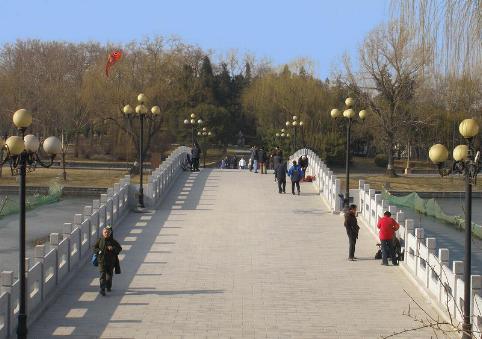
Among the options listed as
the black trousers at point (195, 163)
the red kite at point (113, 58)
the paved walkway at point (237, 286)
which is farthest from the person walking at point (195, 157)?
the red kite at point (113, 58)

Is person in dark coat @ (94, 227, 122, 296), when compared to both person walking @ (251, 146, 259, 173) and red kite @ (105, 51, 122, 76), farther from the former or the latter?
red kite @ (105, 51, 122, 76)

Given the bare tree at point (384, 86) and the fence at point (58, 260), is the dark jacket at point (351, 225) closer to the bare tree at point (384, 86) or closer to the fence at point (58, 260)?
the fence at point (58, 260)

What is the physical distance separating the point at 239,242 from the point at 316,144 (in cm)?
4379

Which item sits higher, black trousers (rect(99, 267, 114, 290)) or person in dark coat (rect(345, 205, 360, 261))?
person in dark coat (rect(345, 205, 360, 261))

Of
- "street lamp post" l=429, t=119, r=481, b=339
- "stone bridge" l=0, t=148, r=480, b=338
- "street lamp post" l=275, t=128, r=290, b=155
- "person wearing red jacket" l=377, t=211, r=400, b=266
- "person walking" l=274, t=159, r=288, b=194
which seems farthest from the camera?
"street lamp post" l=275, t=128, r=290, b=155

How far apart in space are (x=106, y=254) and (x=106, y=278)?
464 millimetres

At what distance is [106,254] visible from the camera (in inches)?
558

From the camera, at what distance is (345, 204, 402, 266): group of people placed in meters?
16.7

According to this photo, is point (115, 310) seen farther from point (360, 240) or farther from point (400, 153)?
point (400, 153)

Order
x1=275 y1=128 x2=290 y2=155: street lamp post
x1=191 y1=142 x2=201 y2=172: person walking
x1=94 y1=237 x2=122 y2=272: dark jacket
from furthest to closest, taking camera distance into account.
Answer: x1=275 y1=128 x2=290 y2=155: street lamp post → x1=191 y1=142 x2=201 y2=172: person walking → x1=94 y1=237 x2=122 y2=272: dark jacket

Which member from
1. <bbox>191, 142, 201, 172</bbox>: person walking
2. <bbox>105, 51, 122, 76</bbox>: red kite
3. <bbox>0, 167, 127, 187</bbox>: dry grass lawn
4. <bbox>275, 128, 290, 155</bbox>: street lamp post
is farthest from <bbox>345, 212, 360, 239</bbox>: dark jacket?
<bbox>105, 51, 122, 76</bbox>: red kite

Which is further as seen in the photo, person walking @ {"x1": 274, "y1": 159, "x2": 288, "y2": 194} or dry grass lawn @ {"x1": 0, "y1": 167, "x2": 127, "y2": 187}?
dry grass lawn @ {"x1": 0, "y1": 167, "x2": 127, "y2": 187}

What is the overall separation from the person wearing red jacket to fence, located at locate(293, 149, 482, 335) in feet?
1.02

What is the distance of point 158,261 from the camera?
1744cm
